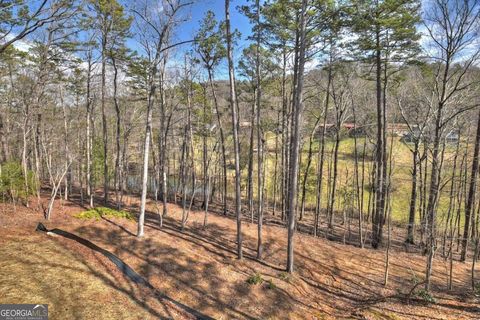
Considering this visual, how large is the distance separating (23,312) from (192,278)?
4.59m

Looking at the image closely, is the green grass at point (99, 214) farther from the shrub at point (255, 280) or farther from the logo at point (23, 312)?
the shrub at point (255, 280)

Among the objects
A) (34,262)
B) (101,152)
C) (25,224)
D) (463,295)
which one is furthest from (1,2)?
(101,152)

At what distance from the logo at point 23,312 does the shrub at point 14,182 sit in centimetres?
764

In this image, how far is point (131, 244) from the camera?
10.3 m

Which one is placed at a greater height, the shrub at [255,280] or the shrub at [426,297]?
the shrub at [255,280]

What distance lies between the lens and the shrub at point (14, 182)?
11734 mm

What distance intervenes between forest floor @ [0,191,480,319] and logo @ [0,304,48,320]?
15 cm

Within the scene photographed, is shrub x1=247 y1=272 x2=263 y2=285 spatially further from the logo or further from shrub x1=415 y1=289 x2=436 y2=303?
the logo

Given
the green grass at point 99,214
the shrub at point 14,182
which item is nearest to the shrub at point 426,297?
the green grass at point 99,214

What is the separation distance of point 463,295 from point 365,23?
11.1m

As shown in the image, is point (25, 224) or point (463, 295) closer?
point (463, 295)

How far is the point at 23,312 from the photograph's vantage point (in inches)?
227

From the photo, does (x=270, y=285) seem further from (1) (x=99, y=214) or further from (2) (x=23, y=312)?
(1) (x=99, y=214)

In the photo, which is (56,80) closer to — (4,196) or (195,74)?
(4,196)
